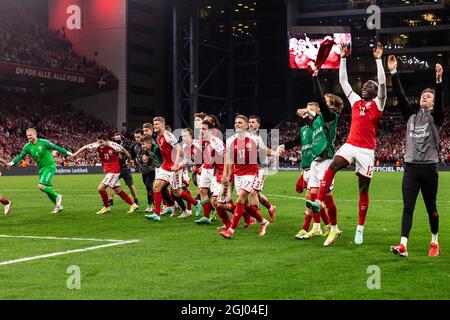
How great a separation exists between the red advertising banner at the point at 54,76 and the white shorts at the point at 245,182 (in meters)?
47.9

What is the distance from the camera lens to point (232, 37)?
78.5 metres

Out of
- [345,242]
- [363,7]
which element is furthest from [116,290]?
[363,7]

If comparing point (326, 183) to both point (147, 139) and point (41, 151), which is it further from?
point (41, 151)

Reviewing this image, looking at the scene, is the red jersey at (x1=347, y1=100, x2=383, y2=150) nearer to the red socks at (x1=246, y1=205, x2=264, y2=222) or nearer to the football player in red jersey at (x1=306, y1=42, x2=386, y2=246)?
the football player in red jersey at (x1=306, y1=42, x2=386, y2=246)

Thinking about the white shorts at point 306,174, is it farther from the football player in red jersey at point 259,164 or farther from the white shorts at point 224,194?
the white shorts at point 224,194

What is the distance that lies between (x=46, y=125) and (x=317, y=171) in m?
52.6

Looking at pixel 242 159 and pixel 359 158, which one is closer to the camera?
pixel 359 158

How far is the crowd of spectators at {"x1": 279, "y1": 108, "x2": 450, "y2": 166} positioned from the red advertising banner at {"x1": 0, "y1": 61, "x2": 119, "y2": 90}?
19498 millimetres

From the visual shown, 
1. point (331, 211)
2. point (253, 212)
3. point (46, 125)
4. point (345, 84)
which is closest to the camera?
point (345, 84)

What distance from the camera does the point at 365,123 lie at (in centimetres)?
1112

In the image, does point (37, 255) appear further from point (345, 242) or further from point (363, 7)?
point (363, 7)

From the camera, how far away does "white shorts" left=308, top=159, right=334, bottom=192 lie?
41.1 ft

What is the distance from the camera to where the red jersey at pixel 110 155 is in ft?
62.2

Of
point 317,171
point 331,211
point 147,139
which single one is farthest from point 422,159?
point 147,139
